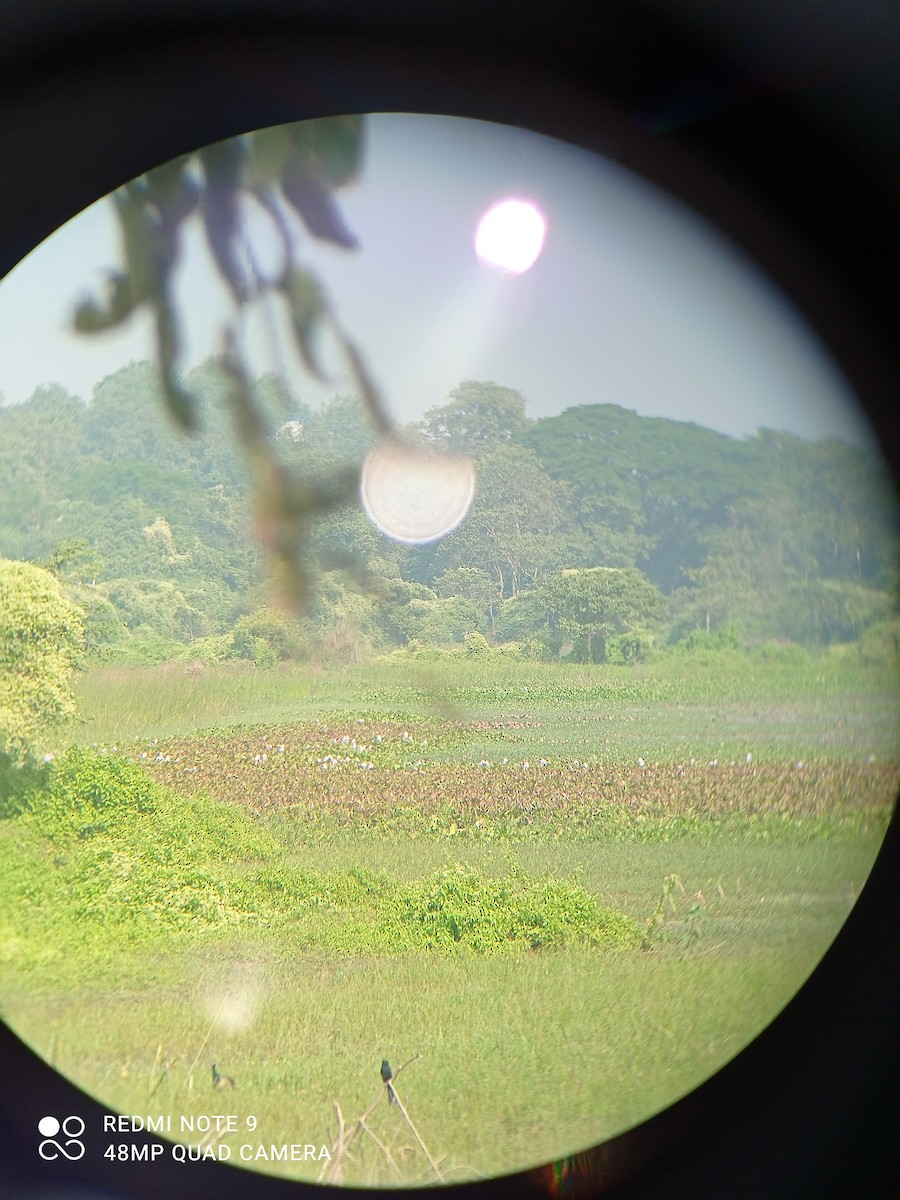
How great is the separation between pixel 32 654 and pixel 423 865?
1259 mm

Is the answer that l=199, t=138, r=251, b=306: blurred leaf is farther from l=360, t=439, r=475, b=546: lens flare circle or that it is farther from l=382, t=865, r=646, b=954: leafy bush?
l=382, t=865, r=646, b=954: leafy bush

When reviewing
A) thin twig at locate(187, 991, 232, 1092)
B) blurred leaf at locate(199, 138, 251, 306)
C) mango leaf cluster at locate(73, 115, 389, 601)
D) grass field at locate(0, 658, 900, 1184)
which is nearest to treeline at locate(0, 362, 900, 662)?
grass field at locate(0, 658, 900, 1184)

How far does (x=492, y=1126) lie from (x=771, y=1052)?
827mm

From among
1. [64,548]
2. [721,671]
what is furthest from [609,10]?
[64,548]

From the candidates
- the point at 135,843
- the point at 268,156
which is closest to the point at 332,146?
the point at 268,156

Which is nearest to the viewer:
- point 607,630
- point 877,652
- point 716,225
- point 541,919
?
point 716,225

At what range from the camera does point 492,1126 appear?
4.74 feet

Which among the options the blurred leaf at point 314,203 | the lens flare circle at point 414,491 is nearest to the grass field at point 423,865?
the lens flare circle at point 414,491

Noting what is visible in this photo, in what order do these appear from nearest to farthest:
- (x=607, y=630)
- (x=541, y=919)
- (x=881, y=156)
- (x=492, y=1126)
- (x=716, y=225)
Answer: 1. (x=881, y=156)
2. (x=716, y=225)
3. (x=492, y=1126)
4. (x=541, y=919)
5. (x=607, y=630)

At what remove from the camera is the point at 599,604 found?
2.58 meters

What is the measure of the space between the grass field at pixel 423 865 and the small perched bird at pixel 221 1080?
19 mm

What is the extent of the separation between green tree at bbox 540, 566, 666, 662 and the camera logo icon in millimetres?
1981

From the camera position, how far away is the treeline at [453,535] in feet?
7.45

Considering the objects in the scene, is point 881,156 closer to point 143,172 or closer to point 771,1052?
point 143,172
